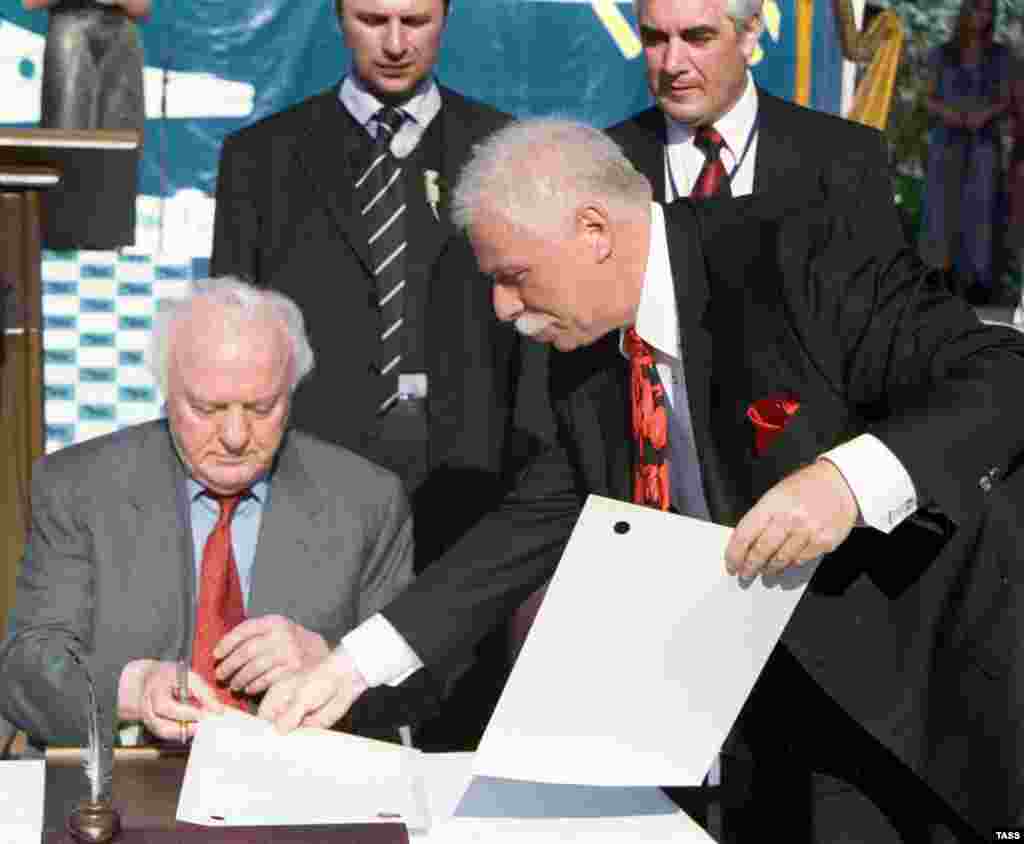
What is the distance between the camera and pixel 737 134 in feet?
14.6

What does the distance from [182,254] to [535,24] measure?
1.25 meters

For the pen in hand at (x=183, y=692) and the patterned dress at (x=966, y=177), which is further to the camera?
the patterned dress at (x=966, y=177)

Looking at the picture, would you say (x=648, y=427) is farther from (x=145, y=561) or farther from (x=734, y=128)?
(x=734, y=128)

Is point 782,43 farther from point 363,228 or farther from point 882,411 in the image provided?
point 882,411

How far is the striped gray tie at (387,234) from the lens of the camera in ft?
14.6

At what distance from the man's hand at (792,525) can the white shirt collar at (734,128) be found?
1.95 metres

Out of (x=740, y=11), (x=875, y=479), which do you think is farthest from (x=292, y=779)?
(x=740, y=11)

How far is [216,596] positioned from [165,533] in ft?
0.50

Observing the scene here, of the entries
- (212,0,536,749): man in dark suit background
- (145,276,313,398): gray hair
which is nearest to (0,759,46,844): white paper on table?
(145,276,313,398): gray hair

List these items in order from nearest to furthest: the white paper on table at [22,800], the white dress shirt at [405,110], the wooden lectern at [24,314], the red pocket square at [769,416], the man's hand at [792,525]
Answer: the man's hand at [792,525] → the white paper on table at [22,800] → the red pocket square at [769,416] → the wooden lectern at [24,314] → the white dress shirt at [405,110]

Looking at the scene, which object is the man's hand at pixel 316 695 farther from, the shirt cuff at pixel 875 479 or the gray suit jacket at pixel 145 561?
the shirt cuff at pixel 875 479

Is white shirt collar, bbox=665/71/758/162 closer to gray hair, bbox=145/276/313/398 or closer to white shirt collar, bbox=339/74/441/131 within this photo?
white shirt collar, bbox=339/74/441/131

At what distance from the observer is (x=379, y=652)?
10.6ft

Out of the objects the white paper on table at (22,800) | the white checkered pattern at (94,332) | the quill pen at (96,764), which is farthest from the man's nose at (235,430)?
the white checkered pattern at (94,332)
